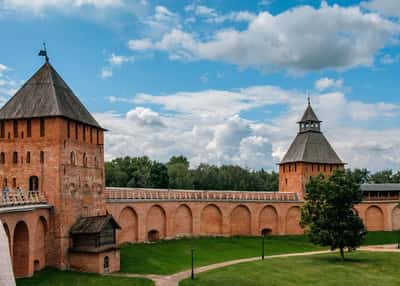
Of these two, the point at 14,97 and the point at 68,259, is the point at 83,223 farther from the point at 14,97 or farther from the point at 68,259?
the point at 14,97

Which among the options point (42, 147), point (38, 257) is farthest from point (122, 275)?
point (42, 147)

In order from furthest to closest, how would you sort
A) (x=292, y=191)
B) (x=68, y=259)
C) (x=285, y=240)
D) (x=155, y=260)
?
(x=292, y=191) → (x=285, y=240) → (x=155, y=260) → (x=68, y=259)

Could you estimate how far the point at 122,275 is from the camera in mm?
29344

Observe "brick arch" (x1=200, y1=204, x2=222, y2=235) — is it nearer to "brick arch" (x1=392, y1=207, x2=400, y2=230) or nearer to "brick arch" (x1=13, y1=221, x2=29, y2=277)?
"brick arch" (x1=392, y1=207, x2=400, y2=230)

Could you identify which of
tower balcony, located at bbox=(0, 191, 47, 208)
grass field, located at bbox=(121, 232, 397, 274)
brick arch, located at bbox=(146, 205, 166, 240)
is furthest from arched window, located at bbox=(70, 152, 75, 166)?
brick arch, located at bbox=(146, 205, 166, 240)

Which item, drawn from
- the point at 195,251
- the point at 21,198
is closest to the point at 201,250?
the point at 195,251

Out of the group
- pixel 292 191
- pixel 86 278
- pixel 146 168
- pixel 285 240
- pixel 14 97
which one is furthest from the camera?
pixel 146 168

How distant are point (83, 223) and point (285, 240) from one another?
23.8 meters

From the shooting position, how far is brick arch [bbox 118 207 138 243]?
38984 millimetres

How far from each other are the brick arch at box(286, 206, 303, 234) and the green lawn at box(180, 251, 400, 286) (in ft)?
44.2

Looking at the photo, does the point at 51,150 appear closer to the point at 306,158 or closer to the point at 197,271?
the point at 197,271

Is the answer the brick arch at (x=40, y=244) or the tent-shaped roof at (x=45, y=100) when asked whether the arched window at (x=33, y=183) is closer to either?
the brick arch at (x=40, y=244)

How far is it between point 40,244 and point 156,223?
15.9 meters

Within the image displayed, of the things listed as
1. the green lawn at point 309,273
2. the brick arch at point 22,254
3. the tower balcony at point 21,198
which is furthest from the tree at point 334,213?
the brick arch at point 22,254
